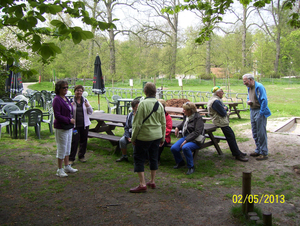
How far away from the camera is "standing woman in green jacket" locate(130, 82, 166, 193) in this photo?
12.7ft

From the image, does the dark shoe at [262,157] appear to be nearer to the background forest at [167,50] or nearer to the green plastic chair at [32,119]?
the green plastic chair at [32,119]

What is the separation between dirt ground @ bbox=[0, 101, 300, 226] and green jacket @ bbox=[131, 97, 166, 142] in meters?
0.86

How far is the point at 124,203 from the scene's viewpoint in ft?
12.2

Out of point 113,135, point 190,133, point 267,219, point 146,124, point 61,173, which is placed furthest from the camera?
point 113,135

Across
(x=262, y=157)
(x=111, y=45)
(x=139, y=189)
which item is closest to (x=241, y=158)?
(x=262, y=157)

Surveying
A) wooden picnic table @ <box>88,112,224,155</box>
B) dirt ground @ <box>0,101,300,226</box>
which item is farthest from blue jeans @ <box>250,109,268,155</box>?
wooden picnic table @ <box>88,112,224,155</box>

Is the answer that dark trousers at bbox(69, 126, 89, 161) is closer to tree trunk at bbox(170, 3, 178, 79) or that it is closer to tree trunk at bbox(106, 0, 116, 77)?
tree trunk at bbox(106, 0, 116, 77)

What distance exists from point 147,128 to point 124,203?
105 cm

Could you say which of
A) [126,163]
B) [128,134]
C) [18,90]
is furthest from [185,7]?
[18,90]

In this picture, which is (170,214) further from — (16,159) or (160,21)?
(160,21)

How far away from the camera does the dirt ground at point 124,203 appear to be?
10.6 ft

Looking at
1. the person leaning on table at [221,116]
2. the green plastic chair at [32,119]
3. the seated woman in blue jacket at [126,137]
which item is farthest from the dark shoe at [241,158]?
the green plastic chair at [32,119]

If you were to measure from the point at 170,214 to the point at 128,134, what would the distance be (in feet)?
7.88

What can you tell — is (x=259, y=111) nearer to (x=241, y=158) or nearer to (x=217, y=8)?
(x=241, y=158)
